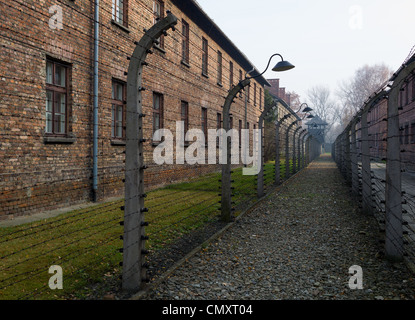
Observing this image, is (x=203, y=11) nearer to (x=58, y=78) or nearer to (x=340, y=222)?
(x=58, y=78)

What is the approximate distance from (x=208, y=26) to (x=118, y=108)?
29.8 ft

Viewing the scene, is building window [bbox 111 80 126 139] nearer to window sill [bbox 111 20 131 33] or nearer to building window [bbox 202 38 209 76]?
window sill [bbox 111 20 131 33]

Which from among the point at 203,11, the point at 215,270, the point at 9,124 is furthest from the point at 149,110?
the point at 215,270

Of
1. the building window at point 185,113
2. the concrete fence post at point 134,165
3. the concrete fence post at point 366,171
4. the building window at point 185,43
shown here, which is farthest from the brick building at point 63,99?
the concrete fence post at point 366,171

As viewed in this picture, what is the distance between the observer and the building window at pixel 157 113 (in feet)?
40.9

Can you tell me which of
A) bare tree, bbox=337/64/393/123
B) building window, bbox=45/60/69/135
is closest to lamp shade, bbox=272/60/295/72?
building window, bbox=45/60/69/135

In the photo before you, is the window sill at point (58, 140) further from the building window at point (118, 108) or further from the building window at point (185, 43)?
the building window at point (185, 43)

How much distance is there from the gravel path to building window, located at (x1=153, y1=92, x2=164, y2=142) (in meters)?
5.87

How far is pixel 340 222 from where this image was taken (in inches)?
282

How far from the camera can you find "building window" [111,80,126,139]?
10.1 m

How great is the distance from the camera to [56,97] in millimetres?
8148

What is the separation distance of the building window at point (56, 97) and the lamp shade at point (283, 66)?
5.60 meters

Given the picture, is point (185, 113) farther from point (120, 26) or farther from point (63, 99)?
point (63, 99)

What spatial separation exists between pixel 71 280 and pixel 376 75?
60801mm
